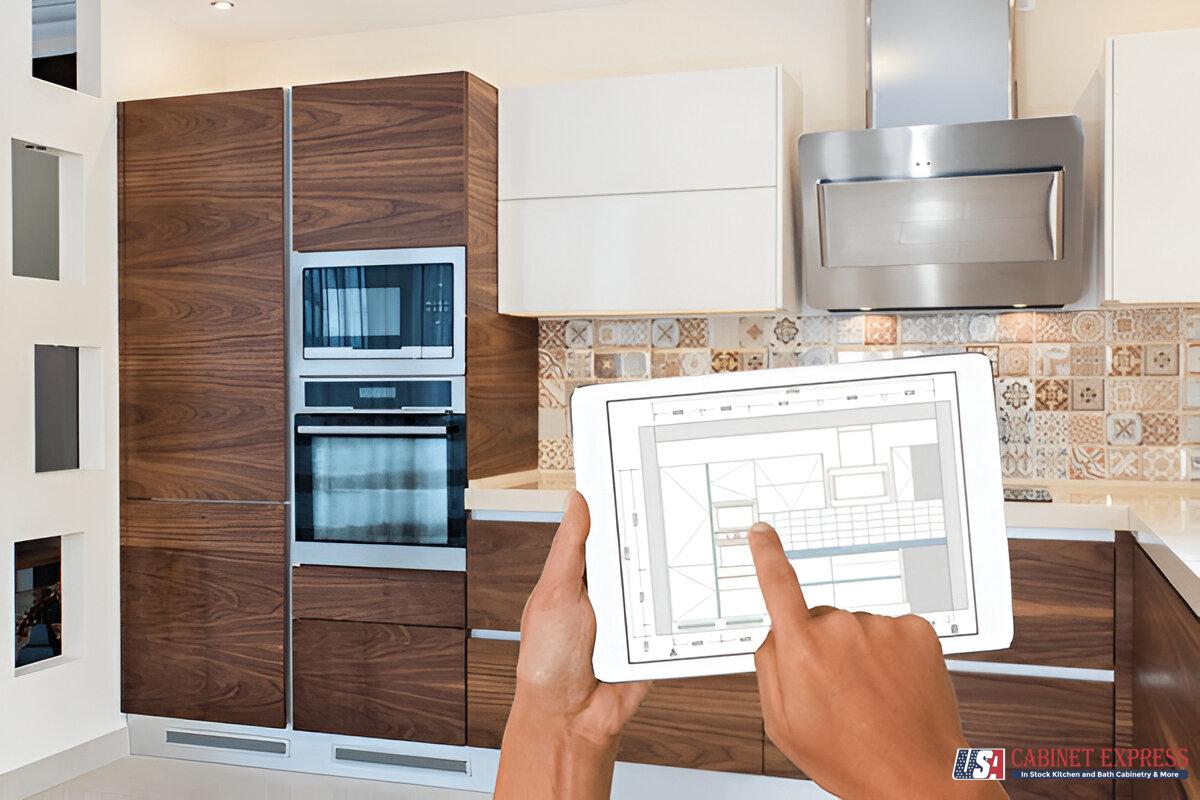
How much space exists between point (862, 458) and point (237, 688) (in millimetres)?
2947

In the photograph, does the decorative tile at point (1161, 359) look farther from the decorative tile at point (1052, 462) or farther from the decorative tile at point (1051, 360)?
the decorative tile at point (1052, 462)

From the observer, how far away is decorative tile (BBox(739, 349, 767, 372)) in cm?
342

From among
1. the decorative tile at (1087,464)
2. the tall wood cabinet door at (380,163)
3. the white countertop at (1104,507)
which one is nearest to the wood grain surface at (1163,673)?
the white countertop at (1104,507)

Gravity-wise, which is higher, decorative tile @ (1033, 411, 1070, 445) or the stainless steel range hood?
the stainless steel range hood

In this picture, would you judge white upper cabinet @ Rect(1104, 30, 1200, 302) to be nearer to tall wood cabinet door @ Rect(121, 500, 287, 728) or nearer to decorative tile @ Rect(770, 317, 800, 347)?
decorative tile @ Rect(770, 317, 800, 347)

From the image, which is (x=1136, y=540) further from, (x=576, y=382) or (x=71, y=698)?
(x=71, y=698)

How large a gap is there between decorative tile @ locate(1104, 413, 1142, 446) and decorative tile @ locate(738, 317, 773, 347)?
104 cm

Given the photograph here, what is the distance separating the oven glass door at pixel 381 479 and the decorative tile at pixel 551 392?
1.97ft

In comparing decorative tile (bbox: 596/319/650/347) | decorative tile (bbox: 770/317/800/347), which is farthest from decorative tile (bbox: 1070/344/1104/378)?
decorative tile (bbox: 596/319/650/347)

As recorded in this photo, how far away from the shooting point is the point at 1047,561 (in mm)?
2613

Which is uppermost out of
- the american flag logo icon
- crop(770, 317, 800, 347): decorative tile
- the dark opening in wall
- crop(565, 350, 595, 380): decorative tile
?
crop(770, 317, 800, 347): decorative tile

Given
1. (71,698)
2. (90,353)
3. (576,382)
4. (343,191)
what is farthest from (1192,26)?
(71,698)

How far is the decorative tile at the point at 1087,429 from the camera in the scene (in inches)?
125

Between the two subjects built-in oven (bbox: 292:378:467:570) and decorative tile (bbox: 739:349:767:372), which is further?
decorative tile (bbox: 739:349:767:372)
